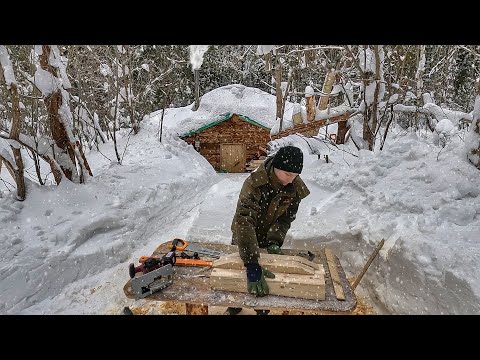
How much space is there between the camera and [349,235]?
5.50 m

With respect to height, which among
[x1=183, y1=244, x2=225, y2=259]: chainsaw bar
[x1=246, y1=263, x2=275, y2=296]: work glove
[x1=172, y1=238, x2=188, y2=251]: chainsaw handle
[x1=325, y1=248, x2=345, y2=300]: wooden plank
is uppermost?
[x1=246, y1=263, x2=275, y2=296]: work glove

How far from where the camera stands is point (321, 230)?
578 centimetres

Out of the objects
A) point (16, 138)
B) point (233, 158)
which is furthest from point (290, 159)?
point (233, 158)

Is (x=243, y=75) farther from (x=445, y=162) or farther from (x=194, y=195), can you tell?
(x=445, y=162)

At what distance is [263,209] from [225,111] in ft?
54.8

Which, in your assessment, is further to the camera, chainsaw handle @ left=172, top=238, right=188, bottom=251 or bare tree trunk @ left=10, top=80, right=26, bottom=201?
bare tree trunk @ left=10, top=80, right=26, bottom=201

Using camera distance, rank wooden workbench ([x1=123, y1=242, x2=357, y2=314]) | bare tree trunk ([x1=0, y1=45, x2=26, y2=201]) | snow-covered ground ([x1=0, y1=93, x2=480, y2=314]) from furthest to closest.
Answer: bare tree trunk ([x1=0, y1=45, x2=26, y2=201]) → snow-covered ground ([x1=0, y1=93, x2=480, y2=314]) → wooden workbench ([x1=123, y1=242, x2=357, y2=314])

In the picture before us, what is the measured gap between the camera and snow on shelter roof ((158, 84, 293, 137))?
18.9m

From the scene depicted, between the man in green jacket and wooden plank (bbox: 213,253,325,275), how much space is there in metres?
0.10

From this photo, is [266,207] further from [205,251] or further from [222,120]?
[222,120]

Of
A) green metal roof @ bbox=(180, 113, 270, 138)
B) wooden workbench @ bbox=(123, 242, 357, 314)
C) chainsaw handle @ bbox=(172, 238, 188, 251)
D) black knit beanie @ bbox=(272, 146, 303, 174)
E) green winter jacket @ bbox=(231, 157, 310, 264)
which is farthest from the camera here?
green metal roof @ bbox=(180, 113, 270, 138)

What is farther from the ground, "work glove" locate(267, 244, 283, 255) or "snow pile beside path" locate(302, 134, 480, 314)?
"work glove" locate(267, 244, 283, 255)

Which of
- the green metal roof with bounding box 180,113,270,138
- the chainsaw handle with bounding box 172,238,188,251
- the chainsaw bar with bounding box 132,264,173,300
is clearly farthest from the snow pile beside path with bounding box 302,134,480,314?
the green metal roof with bounding box 180,113,270,138

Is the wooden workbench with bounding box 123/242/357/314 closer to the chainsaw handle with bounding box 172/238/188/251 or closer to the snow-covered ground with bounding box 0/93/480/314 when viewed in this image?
the chainsaw handle with bounding box 172/238/188/251
